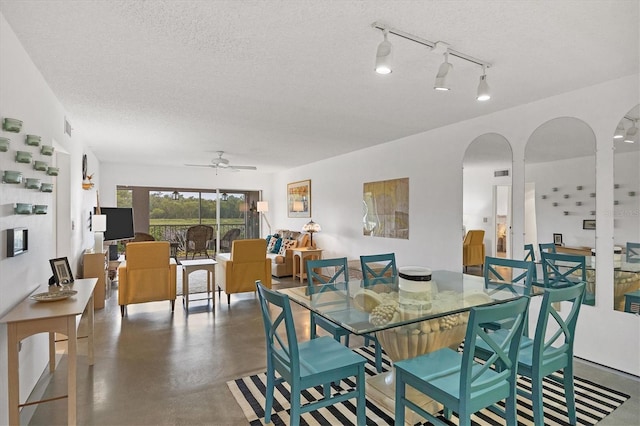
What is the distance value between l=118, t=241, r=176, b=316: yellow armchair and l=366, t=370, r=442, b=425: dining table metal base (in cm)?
317

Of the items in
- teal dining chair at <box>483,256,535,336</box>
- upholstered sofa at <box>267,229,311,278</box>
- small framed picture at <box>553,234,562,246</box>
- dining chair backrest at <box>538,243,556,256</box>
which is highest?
small framed picture at <box>553,234,562,246</box>

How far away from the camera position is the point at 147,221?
30.0 feet

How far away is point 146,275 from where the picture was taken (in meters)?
4.59

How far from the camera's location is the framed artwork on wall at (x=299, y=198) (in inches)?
Answer: 328

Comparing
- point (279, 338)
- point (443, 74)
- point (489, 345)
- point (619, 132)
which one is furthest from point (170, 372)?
point (619, 132)

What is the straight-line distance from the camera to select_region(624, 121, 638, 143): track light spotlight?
303 centimetres

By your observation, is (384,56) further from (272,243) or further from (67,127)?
(272,243)

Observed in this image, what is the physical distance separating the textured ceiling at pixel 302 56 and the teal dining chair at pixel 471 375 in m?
1.71

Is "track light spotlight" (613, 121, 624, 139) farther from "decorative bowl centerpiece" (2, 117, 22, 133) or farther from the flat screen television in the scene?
the flat screen television

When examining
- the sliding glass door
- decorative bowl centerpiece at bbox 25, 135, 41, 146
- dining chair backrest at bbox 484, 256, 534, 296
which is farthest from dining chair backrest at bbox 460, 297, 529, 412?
the sliding glass door

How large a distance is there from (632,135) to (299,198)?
21.5 feet

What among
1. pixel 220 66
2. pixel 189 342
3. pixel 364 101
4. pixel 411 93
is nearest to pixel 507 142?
pixel 411 93

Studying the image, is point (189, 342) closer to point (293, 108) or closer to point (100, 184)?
point (293, 108)

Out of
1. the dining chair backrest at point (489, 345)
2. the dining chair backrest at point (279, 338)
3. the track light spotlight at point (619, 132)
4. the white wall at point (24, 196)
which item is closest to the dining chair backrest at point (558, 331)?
the dining chair backrest at point (489, 345)
